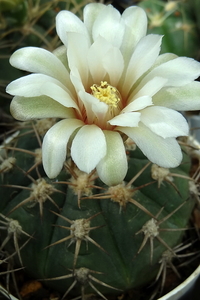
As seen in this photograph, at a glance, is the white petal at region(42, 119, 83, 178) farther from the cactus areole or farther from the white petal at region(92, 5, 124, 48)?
the white petal at region(92, 5, 124, 48)

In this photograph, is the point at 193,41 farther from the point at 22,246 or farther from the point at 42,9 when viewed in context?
the point at 22,246

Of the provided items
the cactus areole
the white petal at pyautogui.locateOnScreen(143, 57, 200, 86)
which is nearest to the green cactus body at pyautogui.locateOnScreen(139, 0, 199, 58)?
the cactus areole

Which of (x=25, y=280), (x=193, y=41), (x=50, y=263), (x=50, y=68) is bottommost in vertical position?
(x=25, y=280)

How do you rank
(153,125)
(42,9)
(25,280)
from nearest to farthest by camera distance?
(153,125) < (25,280) < (42,9)

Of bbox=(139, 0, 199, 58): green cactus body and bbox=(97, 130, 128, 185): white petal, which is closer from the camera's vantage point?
bbox=(97, 130, 128, 185): white petal

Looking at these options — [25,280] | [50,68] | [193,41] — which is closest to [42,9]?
[193,41]

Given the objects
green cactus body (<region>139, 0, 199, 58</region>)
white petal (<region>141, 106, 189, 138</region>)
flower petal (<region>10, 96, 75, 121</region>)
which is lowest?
green cactus body (<region>139, 0, 199, 58</region>)

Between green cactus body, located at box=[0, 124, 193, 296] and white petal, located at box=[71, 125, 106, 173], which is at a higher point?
white petal, located at box=[71, 125, 106, 173]

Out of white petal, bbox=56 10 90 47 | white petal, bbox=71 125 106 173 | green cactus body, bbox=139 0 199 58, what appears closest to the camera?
white petal, bbox=71 125 106 173

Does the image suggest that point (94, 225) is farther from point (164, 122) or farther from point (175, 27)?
point (175, 27)
